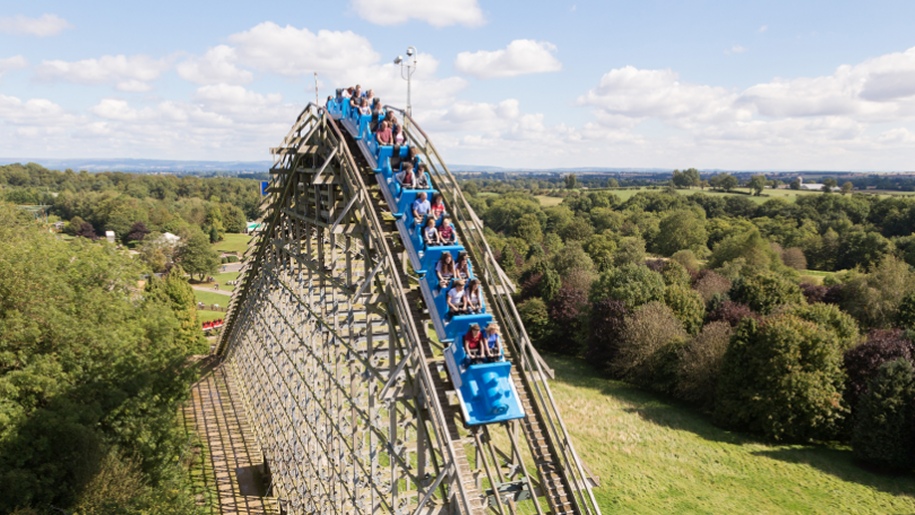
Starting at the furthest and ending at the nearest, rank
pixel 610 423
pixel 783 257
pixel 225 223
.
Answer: pixel 225 223, pixel 783 257, pixel 610 423

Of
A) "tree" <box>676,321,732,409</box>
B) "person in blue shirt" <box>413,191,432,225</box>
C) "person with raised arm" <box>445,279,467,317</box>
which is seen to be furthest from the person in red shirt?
"tree" <box>676,321,732,409</box>

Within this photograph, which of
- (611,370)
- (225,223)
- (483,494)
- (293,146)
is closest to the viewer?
(483,494)

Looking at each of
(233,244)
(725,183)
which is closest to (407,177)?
(233,244)

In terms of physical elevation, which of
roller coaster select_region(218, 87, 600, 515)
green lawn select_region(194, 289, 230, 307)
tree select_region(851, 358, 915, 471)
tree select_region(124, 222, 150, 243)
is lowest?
green lawn select_region(194, 289, 230, 307)

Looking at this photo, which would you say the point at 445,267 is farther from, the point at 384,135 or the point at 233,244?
the point at 233,244

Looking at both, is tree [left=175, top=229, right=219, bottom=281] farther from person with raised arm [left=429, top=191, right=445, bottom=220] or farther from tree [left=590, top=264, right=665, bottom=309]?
person with raised arm [left=429, top=191, right=445, bottom=220]

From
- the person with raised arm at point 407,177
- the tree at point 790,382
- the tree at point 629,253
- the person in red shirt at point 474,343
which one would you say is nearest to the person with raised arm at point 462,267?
the person in red shirt at point 474,343

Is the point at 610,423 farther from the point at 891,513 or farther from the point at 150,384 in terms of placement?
the point at 150,384

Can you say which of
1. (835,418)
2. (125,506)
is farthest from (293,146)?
(835,418)
